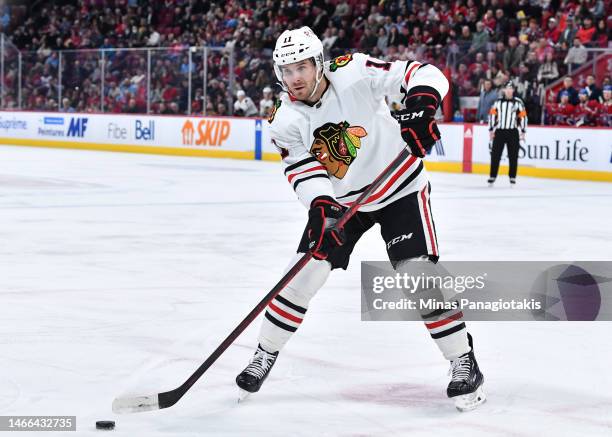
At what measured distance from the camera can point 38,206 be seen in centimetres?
960

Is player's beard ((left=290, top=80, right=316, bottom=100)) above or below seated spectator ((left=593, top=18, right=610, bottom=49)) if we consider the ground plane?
below

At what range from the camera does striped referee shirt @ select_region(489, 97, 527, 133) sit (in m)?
12.7

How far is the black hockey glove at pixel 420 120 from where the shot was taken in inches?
132

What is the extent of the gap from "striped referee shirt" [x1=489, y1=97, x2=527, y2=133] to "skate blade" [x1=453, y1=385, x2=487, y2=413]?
9556 millimetres

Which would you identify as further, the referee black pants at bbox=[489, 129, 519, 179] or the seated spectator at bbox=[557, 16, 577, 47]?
the seated spectator at bbox=[557, 16, 577, 47]

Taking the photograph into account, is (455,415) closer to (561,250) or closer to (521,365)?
(521,365)

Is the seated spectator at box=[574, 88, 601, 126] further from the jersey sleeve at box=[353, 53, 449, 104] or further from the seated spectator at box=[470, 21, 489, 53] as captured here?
the jersey sleeve at box=[353, 53, 449, 104]

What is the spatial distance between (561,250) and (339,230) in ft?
12.6

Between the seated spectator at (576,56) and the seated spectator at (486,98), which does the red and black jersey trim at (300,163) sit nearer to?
the seated spectator at (576,56)

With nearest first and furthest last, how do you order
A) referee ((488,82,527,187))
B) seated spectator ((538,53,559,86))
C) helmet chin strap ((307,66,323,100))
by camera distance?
helmet chin strap ((307,66,323,100)), referee ((488,82,527,187)), seated spectator ((538,53,559,86))

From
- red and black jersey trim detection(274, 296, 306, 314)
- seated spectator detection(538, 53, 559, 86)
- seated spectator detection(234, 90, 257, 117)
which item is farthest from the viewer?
seated spectator detection(234, 90, 257, 117)

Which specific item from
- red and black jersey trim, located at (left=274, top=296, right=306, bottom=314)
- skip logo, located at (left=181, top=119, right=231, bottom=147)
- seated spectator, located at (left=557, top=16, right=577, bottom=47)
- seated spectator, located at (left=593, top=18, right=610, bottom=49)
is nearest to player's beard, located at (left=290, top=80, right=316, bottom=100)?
red and black jersey trim, located at (left=274, top=296, right=306, bottom=314)

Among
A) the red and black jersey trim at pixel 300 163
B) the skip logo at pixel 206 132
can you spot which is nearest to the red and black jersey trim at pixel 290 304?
the red and black jersey trim at pixel 300 163

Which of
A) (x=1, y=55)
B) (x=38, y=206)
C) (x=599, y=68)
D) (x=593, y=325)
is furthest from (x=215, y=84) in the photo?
(x=593, y=325)
